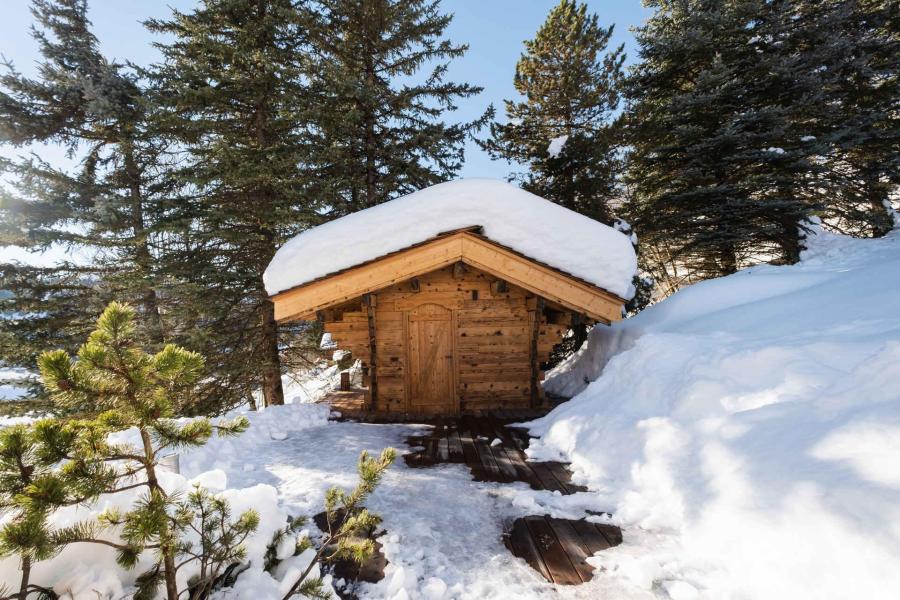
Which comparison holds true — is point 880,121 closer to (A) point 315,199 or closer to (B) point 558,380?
(B) point 558,380

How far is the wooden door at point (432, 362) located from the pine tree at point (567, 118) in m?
6.02

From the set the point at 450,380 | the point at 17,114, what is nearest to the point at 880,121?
the point at 450,380

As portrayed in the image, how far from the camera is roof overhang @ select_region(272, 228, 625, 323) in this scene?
19.8ft

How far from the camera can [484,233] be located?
6.20 m

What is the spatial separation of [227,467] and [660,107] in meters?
13.6

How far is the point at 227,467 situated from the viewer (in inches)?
178

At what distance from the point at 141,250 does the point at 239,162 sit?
174 inches

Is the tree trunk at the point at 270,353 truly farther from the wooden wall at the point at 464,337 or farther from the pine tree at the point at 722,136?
the pine tree at the point at 722,136

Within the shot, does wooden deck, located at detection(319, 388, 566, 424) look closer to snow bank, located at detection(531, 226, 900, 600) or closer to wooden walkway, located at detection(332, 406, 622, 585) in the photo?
wooden walkway, located at detection(332, 406, 622, 585)

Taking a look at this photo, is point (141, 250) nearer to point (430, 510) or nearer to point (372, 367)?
point (372, 367)

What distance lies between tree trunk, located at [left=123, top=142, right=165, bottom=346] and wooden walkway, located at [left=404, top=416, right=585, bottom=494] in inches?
346

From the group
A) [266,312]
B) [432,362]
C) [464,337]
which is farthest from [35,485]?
[266,312]

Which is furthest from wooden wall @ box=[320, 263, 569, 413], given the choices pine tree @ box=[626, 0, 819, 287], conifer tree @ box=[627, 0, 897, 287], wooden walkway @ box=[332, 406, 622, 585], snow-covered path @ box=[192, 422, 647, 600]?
conifer tree @ box=[627, 0, 897, 287]

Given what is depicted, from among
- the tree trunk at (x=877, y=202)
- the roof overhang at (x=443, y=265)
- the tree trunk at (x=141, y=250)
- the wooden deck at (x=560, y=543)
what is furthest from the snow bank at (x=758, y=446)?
the tree trunk at (x=141, y=250)
